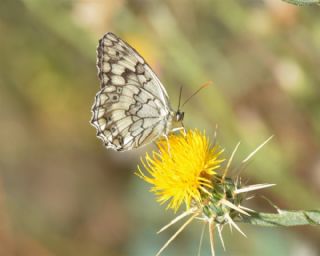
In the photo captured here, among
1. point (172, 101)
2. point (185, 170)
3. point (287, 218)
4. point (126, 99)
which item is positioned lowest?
point (287, 218)

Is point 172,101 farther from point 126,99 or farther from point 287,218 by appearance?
point 287,218

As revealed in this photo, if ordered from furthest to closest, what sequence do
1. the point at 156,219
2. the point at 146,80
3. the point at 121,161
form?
the point at 121,161
the point at 156,219
the point at 146,80

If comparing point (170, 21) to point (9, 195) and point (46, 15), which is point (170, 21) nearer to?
point (46, 15)

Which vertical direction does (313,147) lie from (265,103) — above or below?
below

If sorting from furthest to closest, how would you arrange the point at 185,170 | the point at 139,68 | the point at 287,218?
the point at 139,68 < the point at 185,170 < the point at 287,218

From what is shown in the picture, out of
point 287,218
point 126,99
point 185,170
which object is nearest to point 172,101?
point 126,99

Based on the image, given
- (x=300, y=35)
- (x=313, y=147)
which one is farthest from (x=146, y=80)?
(x=313, y=147)

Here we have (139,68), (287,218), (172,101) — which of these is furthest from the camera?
(172,101)
